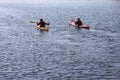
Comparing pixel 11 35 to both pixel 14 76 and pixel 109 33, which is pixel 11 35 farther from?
pixel 14 76

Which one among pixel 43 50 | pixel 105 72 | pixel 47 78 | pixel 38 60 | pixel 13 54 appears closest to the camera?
pixel 47 78

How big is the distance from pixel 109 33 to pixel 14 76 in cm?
3679

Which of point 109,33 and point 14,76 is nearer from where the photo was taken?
point 14,76

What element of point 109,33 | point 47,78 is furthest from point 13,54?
point 109,33

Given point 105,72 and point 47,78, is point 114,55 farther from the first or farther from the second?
point 47,78

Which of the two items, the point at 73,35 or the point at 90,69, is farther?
the point at 73,35

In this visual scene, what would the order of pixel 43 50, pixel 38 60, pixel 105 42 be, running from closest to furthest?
pixel 38 60 < pixel 43 50 < pixel 105 42

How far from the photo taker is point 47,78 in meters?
39.6

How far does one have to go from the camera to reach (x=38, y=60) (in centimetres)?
4756

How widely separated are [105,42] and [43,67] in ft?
67.5

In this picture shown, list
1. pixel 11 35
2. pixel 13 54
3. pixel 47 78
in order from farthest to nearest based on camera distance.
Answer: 1. pixel 11 35
2. pixel 13 54
3. pixel 47 78

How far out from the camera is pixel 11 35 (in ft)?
225

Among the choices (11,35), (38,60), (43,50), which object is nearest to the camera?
(38,60)

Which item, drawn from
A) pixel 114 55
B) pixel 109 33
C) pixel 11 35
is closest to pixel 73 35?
pixel 109 33
